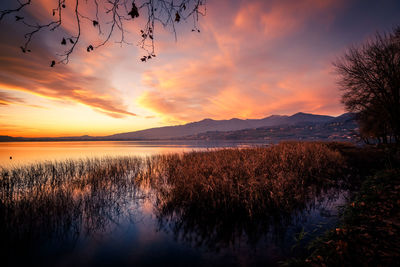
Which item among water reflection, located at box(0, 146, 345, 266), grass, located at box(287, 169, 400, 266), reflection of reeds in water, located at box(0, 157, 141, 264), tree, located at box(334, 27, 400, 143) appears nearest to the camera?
grass, located at box(287, 169, 400, 266)

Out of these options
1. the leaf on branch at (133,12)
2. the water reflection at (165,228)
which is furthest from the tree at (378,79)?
the leaf on branch at (133,12)

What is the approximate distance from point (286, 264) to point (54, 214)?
8.96 m

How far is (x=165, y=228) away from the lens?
6645 mm

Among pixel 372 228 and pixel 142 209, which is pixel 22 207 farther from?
pixel 372 228

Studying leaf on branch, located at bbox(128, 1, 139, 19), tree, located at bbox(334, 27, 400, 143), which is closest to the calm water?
tree, located at bbox(334, 27, 400, 143)

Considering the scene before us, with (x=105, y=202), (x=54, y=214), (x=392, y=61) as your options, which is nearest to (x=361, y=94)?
(x=392, y=61)

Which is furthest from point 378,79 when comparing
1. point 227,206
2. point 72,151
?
point 72,151

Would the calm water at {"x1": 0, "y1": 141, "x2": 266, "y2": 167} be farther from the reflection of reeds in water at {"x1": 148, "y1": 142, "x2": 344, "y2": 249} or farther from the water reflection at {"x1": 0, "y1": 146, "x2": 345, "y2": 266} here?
the reflection of reeds in water at {"x1": 148, "y1": 142, "x2": 344, "y2": 249}

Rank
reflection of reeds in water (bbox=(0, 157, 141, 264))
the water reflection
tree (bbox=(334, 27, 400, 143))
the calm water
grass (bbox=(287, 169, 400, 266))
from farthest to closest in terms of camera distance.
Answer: the calm water < tree (bbox=(334, 27, 400, 143)) < reflection of reeds in water (bbox=(0, 157, 141, 264)) < the water reflection < grass (bbox=(287, 169, 400, 266))

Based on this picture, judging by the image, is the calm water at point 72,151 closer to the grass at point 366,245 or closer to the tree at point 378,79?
the tree at point 378,79

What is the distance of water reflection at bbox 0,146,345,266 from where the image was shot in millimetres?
5023

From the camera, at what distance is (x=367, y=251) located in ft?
10.1

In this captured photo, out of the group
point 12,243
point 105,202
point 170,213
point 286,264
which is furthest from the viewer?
point 105,202

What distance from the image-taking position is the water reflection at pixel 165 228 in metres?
5.02
